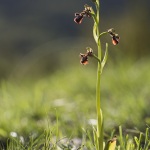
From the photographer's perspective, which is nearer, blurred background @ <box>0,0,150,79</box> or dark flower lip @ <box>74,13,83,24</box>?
dark flower lip @ <box>74,13,83,24</box>

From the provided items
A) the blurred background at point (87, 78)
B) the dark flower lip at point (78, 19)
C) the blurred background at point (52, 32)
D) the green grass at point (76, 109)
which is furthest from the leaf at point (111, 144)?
the blurred background at point (52, 32)

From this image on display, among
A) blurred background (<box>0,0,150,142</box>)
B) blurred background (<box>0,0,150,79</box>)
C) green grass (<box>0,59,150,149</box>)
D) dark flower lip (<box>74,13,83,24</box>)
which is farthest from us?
blurred background (<box>0,0,150,79</box>)

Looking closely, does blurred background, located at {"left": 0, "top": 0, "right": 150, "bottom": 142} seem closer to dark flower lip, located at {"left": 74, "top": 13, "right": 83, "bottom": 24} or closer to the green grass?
the green grass

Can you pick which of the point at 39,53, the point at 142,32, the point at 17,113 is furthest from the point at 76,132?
the point at 39,53

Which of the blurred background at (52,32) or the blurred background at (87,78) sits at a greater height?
the blurred background at (52,32)

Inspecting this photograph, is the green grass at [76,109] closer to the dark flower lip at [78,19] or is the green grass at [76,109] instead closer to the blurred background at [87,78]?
the blurred background at [87,78]

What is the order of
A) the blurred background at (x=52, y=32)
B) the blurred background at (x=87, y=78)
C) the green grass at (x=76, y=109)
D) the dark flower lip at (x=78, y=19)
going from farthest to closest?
the blurred background at (x=52, y=32) → the blurred background at (x=87, y=78) → the green grass at (x=76, y=109) → the dark flower lip at (x=78, y=19)

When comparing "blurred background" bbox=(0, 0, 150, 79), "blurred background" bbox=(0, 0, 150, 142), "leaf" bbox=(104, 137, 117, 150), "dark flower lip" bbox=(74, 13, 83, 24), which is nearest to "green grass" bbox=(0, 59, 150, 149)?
"blurred background" bbox=(0, 0, 150, 142)

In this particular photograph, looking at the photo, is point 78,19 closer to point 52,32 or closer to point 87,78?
point 87,78

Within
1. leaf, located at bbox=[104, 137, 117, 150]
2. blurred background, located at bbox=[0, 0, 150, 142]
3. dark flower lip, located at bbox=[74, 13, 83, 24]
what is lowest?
leaf, located at bbox=[104, 137, 117, 150]

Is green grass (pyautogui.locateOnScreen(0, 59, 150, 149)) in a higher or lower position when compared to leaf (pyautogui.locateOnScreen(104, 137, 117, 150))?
higher

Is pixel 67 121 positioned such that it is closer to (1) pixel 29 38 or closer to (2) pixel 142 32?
(2) pixel 142 32
